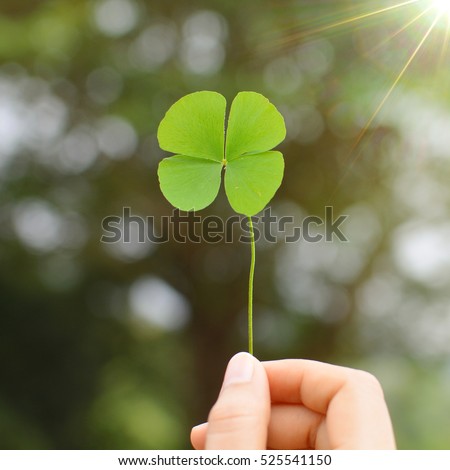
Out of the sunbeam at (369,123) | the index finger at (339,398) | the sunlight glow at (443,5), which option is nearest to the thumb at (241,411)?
the index finger at (339,398)

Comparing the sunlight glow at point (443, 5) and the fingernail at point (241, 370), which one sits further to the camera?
the sunlight glow at point (443, 5)

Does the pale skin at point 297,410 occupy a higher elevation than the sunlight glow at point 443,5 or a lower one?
lower

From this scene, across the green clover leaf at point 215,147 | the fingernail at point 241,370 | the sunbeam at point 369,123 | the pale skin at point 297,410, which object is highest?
the sunbeam at point 369,123

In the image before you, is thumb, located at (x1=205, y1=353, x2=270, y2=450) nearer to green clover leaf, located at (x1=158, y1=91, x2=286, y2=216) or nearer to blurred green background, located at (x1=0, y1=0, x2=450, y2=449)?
green clover leaf, located at (x1=158, y1=91, x2=286, y2=216)

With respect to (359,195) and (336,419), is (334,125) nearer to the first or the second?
(359,195)

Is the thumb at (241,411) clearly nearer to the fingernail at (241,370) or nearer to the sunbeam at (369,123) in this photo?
the fingernail at (241,370)

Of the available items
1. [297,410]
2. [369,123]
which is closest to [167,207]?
[369,123]

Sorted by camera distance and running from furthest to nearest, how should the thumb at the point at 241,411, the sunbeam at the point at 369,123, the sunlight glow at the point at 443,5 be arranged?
the sunbeam at the point at 369,123, the sunlight glow at the point at 443,5, the thumb at the point at 241,411

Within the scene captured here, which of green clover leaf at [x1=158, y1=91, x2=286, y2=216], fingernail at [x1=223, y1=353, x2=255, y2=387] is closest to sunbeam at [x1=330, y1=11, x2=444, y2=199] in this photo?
A: green clover leaf at [x1=158, y1=91, x2=286, y2=216]

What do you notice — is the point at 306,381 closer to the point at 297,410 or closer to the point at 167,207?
the point at 297,410
